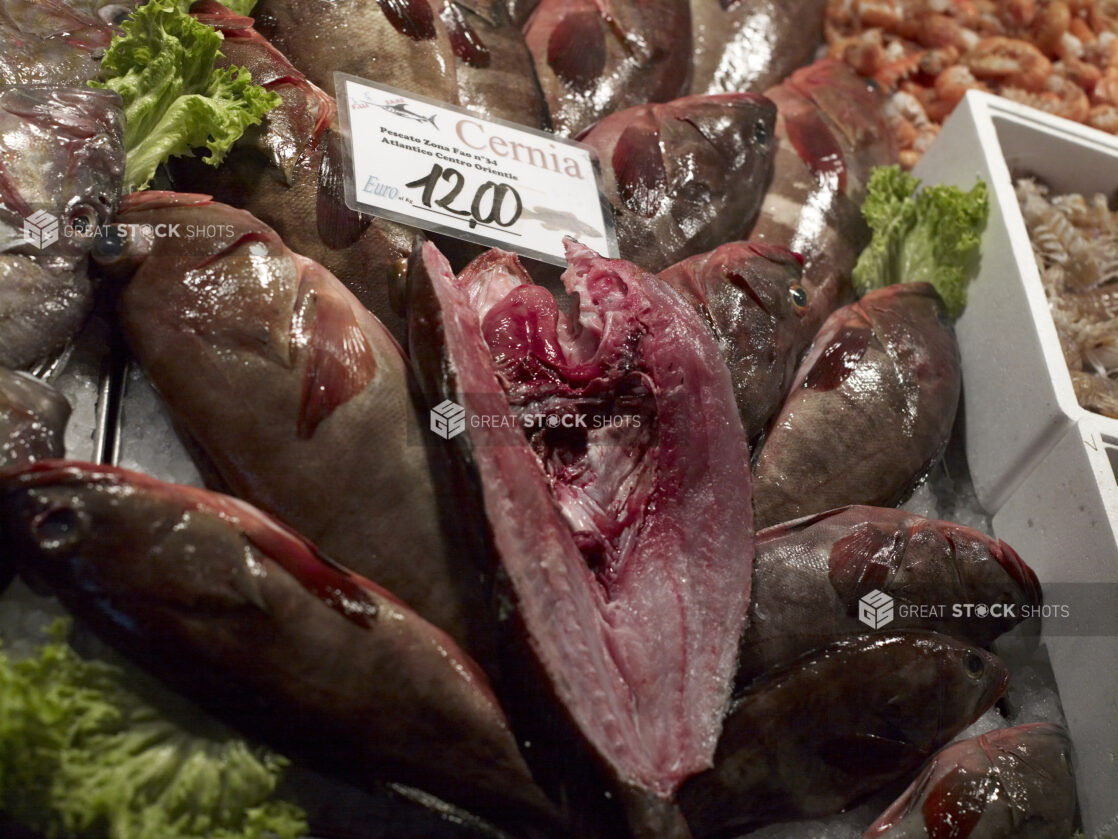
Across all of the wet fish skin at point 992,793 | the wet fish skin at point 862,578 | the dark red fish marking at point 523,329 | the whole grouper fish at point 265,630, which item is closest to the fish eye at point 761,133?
the dark red fish marking at point 523,329

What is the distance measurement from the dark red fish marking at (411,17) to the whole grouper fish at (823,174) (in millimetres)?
1410

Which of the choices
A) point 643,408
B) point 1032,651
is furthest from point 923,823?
point 643,408

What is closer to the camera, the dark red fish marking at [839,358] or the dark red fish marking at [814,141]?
the dark red fish marking at [839,358]

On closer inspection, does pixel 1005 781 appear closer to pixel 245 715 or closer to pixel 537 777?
pixel 537 777

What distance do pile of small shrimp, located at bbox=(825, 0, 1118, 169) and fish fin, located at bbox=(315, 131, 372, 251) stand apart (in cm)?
286

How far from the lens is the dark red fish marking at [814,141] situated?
3553mm

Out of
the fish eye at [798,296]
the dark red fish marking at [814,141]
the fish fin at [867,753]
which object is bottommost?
the fish fin at [867,753]

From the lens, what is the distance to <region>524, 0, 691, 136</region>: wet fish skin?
3355mm

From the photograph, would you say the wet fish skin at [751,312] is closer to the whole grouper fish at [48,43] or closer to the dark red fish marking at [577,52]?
the dark red fish marking at [577,52]

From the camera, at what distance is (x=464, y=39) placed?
307 centimetres

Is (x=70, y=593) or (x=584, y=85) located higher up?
(x=584, y=85)

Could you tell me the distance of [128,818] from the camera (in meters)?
1.60

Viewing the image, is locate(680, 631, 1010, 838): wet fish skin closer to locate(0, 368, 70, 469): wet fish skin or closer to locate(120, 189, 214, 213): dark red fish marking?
locate(0, 368, 70, 469): wet fish skin

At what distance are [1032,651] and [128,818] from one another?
2.60 m
